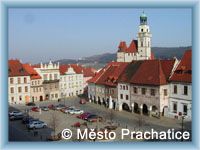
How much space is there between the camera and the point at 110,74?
40.7 metres

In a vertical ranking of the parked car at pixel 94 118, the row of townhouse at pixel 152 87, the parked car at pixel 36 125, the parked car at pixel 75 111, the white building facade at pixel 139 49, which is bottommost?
the parked car at pixel 36 125

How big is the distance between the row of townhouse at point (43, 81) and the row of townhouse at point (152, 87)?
10.2 m

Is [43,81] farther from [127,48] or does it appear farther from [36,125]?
[36,125]

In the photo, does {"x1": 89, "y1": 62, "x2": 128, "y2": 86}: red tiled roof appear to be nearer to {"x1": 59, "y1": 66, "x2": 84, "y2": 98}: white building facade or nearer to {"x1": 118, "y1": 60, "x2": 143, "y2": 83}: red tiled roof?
{"x1": 118, "y1": 60, "x2": 143, "y2": 83}: red tiled roof

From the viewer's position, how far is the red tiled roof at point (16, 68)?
44250mm

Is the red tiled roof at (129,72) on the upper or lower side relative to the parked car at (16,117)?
upper

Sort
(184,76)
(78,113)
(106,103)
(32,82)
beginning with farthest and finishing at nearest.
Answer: (32,82)
(106,103)
(78,113)
(184,76)

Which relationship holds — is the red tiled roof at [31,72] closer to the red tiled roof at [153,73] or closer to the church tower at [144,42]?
the red tiled roof at [153,73]

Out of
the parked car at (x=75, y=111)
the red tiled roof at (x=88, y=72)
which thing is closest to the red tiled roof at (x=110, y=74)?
the parked car at (x=75, y=111)
